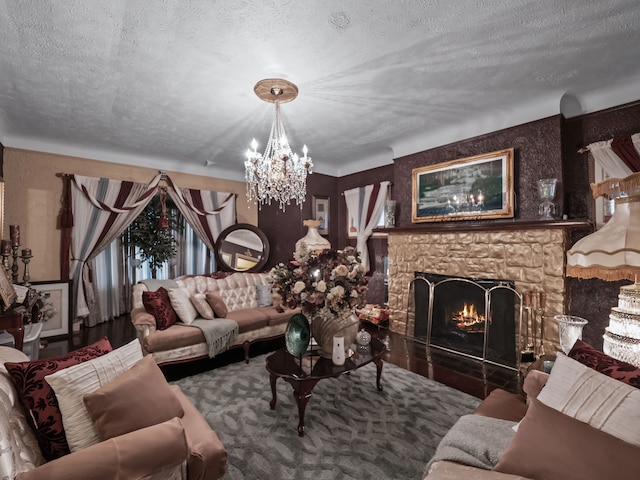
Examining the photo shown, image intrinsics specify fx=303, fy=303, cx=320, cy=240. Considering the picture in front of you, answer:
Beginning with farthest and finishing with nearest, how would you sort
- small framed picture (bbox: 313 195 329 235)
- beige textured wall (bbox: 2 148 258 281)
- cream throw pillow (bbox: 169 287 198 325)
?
small framed picture (bbox: 313 195 329 235), beige textured wall (bbox: 2 148 258 281), cream throw pillow (bbox: 169 287 198 325)

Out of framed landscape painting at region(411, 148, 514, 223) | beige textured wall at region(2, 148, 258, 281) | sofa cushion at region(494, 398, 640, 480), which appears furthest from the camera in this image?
beige textured wall at region(2, 148, 258, 281)

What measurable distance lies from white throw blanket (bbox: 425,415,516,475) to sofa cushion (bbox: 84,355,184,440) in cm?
122

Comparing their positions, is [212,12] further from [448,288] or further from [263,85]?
[448,288]

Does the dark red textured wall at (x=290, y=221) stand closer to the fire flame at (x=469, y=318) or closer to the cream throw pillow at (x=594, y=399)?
the fire flame at (x=469, y=318)

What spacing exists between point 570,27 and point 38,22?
343 cm

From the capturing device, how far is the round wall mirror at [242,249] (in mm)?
5176

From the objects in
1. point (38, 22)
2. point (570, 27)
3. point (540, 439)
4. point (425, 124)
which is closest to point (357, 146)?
point (425, 124)

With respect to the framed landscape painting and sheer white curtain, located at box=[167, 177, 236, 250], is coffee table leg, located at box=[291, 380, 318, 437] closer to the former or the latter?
the framed landscape painting

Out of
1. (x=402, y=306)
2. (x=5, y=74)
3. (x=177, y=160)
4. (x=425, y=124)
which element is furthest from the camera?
(x=177, y=160)

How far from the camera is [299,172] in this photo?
3.04 m

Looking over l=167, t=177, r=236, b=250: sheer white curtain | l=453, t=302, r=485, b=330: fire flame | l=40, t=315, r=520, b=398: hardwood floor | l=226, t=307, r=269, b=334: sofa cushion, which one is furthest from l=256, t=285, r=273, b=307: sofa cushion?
l=453, t=302, r=485, b=330: fire flame

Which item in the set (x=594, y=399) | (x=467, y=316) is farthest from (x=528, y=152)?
(x=594, y=399)

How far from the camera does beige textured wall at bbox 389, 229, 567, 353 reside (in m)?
3.05

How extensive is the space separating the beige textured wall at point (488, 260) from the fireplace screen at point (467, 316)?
0.12m
